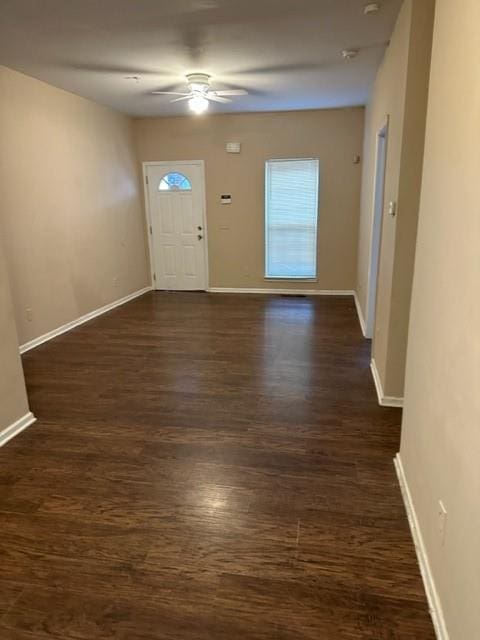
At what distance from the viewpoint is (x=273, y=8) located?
9.52ft

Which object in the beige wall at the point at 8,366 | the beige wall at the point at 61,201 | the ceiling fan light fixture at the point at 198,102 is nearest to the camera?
the beige wall at the point at 8,366

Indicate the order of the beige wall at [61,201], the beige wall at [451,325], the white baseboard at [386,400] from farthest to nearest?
1. the beige wall at [61,201]
2. the white baseboard at [386,400]
3. the beige wall at [451,325]

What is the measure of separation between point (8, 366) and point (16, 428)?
447 millimetres

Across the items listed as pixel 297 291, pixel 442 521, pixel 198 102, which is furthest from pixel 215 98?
pixel 442 521

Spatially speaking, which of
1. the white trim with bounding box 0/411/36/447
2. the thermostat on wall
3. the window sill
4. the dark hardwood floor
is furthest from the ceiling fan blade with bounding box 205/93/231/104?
the white trim with bounding box 0/411/36/447

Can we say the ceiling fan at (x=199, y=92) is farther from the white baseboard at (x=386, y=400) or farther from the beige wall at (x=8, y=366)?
the white baseboard at (x=386, y=400)

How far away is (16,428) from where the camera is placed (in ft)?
9.56

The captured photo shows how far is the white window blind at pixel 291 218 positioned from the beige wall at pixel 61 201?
223 cm

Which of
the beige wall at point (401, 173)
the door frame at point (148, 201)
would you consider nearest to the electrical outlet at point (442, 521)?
the beige wall at point (401, 173)

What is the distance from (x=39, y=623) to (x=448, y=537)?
1519 millimetres

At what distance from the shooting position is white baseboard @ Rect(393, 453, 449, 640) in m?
1.49

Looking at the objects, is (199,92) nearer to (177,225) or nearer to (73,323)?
(177,225)

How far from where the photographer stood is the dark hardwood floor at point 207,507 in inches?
63.5

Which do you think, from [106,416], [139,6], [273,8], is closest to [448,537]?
[106,416]
